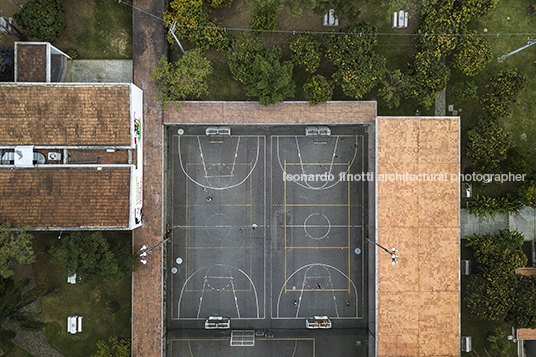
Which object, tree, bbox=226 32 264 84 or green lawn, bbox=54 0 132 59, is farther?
green lawn, bbox=54 0 132 59

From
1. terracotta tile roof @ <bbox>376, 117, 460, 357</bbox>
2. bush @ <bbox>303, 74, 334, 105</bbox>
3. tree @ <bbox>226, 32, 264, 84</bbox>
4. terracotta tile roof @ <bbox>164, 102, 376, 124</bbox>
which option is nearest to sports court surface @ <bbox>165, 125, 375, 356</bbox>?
terracotta tile roof @ <bbox>164, 102, 376, 124</bbox>

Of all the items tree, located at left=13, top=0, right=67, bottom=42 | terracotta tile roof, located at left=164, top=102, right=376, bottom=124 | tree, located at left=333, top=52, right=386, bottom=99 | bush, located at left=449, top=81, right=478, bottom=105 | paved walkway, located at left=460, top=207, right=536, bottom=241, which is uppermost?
tree, located at left=13, top=0, right=67, bottom=42

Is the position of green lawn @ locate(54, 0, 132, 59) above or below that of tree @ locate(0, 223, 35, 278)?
above

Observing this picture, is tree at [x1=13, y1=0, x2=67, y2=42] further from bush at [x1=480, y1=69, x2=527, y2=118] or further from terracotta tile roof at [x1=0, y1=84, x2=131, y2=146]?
bush at [x1=480, y1=69, x2=527, y2=118]

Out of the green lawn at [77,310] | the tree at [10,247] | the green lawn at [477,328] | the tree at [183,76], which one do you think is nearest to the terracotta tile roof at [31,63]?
the tree at [183,76]

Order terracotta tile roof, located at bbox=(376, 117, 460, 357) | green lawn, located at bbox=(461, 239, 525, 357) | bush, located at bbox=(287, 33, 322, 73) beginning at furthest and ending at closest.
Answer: green lawn, located at bbox=(461, 239, 525, 357) → terracotta tile roof, located at bbox=(376, 117, 460, 357) → bush, located at bbox=(287, 33, 322, 73)

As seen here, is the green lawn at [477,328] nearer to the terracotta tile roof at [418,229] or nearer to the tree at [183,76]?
the terracotta tile roof at [418,229]

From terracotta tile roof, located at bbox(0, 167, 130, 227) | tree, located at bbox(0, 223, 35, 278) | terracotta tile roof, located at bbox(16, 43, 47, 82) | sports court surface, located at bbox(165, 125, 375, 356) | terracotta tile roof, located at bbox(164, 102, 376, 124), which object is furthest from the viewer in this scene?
sports court surface, located at bbox(165, 125, 375, 356)

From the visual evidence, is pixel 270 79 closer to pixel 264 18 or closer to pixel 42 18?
pixel 264 18
